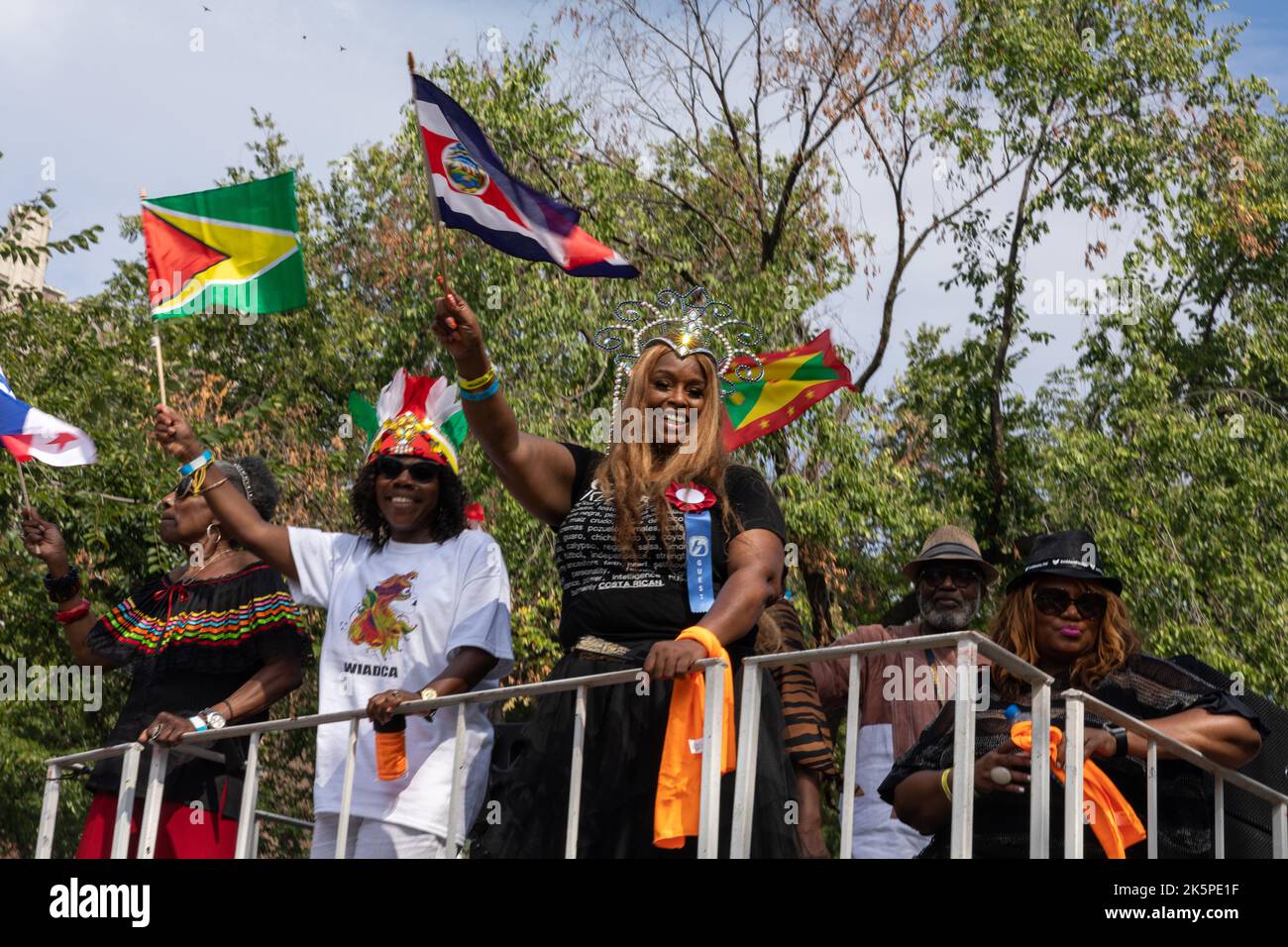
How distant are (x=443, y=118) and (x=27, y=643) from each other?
21.9ft

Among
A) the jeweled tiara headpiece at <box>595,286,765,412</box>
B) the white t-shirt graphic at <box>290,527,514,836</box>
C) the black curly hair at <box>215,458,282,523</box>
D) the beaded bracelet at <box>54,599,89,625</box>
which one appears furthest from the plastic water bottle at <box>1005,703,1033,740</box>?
the beaded bracelet at <box>54,599,89,625</box>

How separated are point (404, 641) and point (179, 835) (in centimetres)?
91

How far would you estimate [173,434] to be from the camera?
15.6ft

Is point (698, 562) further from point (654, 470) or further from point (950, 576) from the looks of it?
point (950, 576)

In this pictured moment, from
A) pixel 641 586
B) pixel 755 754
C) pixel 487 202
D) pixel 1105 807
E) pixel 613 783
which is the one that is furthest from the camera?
pixel 487 202

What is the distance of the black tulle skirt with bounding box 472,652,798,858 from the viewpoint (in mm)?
3766

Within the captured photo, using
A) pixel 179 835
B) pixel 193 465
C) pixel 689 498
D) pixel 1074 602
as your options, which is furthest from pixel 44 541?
pixel 1074 602

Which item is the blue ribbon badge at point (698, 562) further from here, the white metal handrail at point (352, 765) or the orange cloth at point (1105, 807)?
the orange cloth at point (1105, 807)

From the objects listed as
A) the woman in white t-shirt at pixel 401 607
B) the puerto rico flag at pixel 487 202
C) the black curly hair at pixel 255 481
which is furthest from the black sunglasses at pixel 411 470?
the black curly hair at pixel 255 481

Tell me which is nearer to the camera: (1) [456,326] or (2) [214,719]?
(1) [456,326]

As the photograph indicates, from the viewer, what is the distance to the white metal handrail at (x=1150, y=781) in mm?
3229

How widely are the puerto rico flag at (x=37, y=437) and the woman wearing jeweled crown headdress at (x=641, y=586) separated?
2732 millimetres

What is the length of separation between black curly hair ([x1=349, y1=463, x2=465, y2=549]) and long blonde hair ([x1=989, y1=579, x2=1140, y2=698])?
5.30 ft
